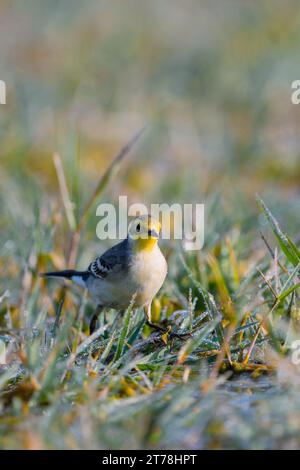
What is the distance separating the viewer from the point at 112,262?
486 cm

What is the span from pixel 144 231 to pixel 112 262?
0.32 m

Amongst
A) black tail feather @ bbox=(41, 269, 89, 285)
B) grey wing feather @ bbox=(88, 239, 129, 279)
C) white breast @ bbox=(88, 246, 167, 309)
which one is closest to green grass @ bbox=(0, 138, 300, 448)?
white breast @ bbox=(88, 246, 167, 309)

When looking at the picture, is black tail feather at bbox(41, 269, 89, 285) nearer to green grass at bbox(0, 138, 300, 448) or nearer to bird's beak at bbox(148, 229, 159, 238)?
green grass at bbox(0, 138, 300, 448)

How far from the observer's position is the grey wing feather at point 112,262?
477 cm

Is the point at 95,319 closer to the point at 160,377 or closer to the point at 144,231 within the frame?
the point at 144,231

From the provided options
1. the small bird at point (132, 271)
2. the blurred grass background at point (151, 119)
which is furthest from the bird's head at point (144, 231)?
the blurred grass background at point (151, 119)

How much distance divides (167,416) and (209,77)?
9376 mm

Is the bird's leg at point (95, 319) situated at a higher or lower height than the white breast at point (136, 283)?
lower

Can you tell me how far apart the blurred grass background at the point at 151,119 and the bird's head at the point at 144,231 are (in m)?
0.30

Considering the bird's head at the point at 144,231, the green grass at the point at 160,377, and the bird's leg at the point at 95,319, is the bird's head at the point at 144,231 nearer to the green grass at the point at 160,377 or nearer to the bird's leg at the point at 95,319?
the green grass at the point at 160,377

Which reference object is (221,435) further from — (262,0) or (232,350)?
(262,0)

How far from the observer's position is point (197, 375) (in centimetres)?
337
